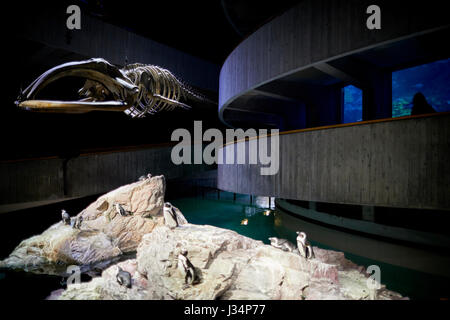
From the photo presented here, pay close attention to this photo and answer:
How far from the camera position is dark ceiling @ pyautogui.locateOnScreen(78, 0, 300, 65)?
34.4 ft

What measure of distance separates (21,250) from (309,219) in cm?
812

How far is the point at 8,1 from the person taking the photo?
22.9 ft

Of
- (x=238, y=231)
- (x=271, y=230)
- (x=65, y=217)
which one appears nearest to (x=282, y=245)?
(x=238, y=231)

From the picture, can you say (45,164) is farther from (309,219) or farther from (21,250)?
(309,219)

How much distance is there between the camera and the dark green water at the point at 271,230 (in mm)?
4652

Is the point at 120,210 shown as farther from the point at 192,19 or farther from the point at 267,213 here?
the point at 192,19

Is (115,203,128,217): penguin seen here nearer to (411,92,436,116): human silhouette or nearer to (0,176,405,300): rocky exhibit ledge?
(0,176,405,300): rocky exhibit ledge

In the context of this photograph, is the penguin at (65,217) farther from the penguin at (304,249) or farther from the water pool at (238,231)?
the penguin at (304,249)

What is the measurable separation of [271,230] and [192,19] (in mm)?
11584

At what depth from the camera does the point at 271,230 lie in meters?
8.62

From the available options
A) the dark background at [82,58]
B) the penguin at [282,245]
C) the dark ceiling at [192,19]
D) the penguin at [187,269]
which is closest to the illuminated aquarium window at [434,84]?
the dark ceiling at [192,19]

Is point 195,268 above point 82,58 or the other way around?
the other way around

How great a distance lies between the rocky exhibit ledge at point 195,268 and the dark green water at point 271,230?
834mm
